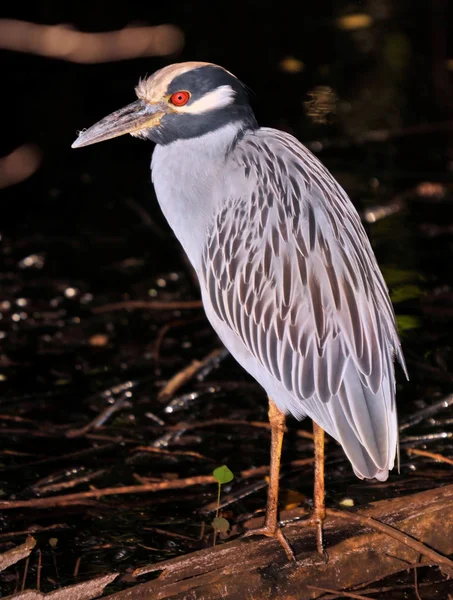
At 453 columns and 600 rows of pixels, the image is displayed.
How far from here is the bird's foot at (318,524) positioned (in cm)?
305

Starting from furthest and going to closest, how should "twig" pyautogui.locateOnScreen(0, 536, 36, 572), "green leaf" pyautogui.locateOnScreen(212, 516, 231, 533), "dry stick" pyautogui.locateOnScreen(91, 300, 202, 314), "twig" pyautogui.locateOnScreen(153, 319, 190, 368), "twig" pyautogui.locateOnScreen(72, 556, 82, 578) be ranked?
"dry stick" pyautogui.locateOnScreen(91, 300, 202, 314) → "twig" pyautogui.locateOnScreen(153, 319, 190, 368) → "green leaf" pyautogui.locateOnScreen(212, 516, 231, 533) → "twig" pyautogui.locateOnScreen(72, 556, 82, 578) → "twig" pyautogui.locateOnScreen(0, 536, 36, 572)

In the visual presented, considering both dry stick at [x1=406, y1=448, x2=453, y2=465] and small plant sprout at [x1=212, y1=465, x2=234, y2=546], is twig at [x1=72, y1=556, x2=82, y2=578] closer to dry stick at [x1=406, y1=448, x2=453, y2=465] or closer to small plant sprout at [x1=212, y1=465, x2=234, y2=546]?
small plant sprout at [x1=212, y1=465, x2=234, y2=546]

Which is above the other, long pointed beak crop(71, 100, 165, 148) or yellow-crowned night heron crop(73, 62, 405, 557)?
long pointed beak crop(71, 100, 165, 148)

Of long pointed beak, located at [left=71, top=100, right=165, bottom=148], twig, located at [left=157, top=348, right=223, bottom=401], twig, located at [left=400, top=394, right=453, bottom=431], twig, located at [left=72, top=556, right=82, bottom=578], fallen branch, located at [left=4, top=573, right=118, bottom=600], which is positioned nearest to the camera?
fallen branch, located at [left=4, top=573, right=118, bottom=600]

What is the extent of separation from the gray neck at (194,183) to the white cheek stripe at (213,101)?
8cm

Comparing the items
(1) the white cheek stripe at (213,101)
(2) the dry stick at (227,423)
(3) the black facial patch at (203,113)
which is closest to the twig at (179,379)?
(2) the dry stick at (227,423)

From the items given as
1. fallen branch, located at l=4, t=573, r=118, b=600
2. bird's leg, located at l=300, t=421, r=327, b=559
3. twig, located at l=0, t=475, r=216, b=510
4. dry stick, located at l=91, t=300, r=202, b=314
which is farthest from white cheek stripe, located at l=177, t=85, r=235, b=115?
dry stick, located at l=91, t=300, r=202, b=314

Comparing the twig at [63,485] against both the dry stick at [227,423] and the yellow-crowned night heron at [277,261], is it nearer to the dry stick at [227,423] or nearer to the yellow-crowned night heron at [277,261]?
the dry stick at [227,423]

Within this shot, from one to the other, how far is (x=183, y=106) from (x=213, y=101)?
0.36ft

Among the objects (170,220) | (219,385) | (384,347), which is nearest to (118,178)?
(219,385)

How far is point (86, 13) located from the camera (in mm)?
10008

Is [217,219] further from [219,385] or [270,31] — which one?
[270,31]

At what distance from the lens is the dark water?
3.79 meters

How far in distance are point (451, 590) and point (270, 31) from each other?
27.1ft
